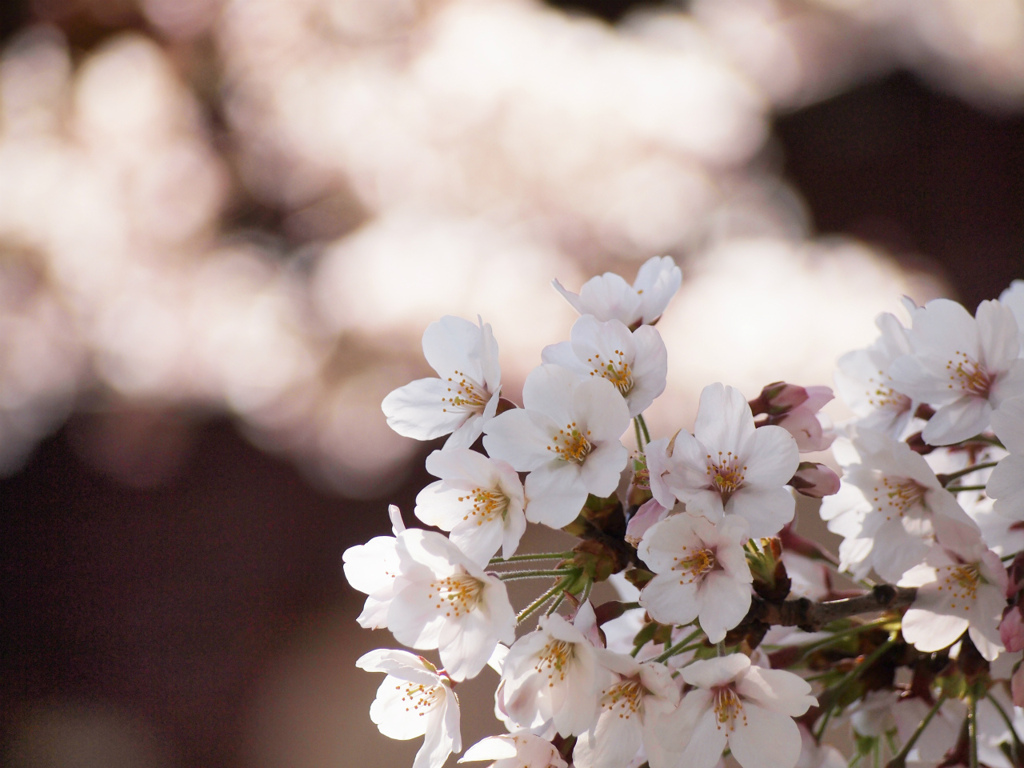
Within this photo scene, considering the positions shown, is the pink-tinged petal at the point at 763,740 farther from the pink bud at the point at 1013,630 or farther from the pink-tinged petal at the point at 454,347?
the pink-tinged petal at the point at 454,347

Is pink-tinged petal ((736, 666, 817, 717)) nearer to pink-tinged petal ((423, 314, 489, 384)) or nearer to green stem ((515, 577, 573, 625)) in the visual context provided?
green stem ((515, 577, 573, 625))

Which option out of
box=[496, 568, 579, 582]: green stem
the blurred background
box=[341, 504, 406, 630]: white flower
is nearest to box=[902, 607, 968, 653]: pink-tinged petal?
box=[496, 568, 579, 582]: green stem

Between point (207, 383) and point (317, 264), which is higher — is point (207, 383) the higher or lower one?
the lower one

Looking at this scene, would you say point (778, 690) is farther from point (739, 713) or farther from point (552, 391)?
point (552, 391)

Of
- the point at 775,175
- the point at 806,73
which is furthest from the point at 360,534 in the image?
the point at 806,73

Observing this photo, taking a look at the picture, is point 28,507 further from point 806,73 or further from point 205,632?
point 806,73

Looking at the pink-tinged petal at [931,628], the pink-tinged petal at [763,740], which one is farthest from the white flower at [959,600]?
the pink-tinged petal at [763,740]
